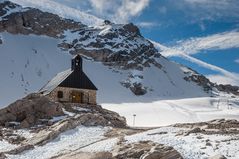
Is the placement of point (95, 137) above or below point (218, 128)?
below

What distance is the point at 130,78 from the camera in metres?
144

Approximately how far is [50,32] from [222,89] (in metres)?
67.0

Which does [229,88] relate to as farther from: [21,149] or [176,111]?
[21,149]

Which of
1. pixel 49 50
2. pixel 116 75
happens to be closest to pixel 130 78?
pixel 116 75

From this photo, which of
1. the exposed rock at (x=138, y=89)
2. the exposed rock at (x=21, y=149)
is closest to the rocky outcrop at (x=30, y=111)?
the exposed rock at (x=21, y=149)

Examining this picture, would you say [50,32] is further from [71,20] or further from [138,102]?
[138,102]

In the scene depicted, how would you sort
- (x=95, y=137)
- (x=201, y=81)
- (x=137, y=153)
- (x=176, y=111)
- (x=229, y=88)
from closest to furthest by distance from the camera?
(x=137, y=153)
(x=95, y=137)
(x=176, y=111)
(x=201, y=81)
(x=229, y=88)

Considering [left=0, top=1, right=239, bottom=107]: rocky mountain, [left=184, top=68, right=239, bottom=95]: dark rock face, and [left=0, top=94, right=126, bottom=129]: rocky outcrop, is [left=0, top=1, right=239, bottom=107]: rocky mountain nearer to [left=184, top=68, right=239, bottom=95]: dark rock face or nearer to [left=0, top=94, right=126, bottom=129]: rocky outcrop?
[left=184, top=68, right=239, bottom=95]: dark rock face

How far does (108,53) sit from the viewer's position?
154m

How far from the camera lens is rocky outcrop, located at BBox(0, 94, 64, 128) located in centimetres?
3756

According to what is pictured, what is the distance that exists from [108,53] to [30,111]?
11643 cm

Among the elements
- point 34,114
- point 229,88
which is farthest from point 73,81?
point 229,88

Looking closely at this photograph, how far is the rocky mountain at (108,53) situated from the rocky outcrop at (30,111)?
85480 millimetres

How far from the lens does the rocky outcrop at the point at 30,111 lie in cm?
3756
